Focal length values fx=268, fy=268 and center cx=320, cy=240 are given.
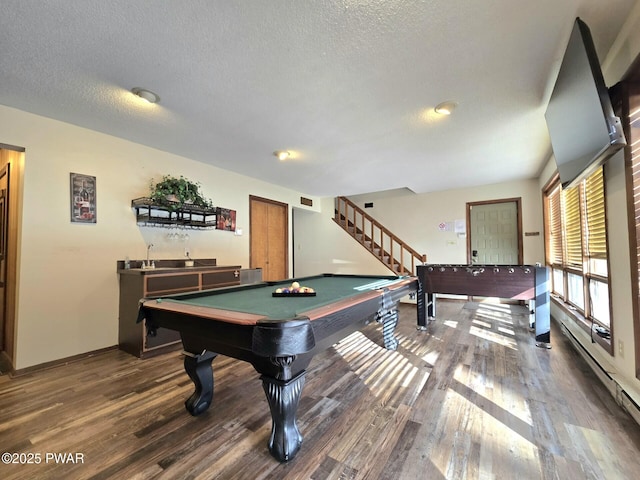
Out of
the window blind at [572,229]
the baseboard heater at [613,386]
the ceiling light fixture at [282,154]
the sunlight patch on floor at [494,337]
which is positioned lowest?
the sunlight patch on floor at [494,337]

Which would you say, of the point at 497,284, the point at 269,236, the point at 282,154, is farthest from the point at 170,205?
the point at 497,284

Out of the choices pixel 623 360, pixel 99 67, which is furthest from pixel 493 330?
pixel 99 67

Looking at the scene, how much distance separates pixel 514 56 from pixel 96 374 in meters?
4.42

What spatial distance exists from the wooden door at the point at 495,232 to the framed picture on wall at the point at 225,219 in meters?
5.03

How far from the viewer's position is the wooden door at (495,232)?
5625mm

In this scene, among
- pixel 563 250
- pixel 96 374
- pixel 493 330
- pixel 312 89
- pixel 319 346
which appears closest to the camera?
pixel 319 346

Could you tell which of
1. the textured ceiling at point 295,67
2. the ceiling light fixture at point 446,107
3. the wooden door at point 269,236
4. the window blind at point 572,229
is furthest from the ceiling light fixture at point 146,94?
the window blind at point 572,229

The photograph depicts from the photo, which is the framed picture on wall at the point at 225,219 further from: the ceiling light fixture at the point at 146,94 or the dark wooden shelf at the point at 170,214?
the ceiling light fixture at the point at 146,94

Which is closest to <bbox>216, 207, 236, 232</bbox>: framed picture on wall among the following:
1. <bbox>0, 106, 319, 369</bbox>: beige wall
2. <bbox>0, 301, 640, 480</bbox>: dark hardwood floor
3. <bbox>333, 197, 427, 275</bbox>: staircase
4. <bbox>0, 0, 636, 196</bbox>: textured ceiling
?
<bbox>0, 106, 319, 369</bbox>: beige wall

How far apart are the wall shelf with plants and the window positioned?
4318 millimetres

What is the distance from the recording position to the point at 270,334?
1203 millimetres

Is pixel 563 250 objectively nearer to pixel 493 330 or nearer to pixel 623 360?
→ pixel 493 330

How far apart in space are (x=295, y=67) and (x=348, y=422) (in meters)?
2.54

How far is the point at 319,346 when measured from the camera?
1.61 metres
